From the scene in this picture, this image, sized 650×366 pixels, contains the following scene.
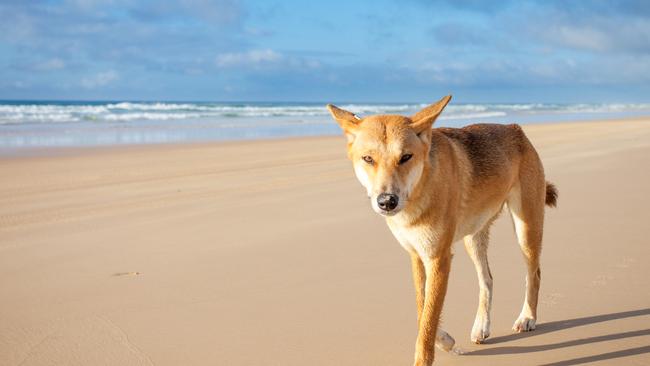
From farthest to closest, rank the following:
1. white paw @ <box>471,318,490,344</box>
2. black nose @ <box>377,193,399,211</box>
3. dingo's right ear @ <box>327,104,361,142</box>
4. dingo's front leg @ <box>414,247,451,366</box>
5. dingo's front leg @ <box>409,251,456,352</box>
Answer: white paw @ <box>471,318,490,344</box> < dingo's front leg @ <box>409,251,456,352</box> < dingo's right ear @ <box>327,104,361,142</box> < dingo's front leg @ <box>414,247,451,366</box> < black nose @ <box>377,193,399,211</box>

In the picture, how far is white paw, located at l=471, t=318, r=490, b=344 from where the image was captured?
13.5 feet

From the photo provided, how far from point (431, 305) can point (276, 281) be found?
1961 mm

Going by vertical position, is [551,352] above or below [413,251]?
below

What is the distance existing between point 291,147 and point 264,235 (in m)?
11.6

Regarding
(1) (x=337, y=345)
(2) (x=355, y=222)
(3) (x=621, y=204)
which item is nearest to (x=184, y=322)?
(1) (x=337, y=345)

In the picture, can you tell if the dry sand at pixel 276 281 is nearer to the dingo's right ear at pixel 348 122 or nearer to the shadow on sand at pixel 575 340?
the shadow on sand at pixel 575 340

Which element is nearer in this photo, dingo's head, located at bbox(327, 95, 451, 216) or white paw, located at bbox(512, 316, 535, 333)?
dingo's head, located at bbox(327, 95, 451, 216)

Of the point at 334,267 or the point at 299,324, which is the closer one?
the point at 299,324

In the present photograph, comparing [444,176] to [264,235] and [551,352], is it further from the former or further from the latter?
[264,235]

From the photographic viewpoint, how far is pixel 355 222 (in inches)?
285

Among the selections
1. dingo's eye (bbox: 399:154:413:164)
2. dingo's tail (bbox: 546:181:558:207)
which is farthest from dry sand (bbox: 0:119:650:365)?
dingo's eye (bbox: 399:154:413:164)

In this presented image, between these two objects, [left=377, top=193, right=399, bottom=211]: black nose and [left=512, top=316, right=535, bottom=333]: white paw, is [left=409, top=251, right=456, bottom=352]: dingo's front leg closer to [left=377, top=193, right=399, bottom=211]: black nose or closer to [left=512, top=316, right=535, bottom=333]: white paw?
[left=512, top=316, right=535, bottom=333]: white paw

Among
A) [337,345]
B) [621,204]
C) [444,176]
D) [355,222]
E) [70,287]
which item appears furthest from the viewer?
[621,204]

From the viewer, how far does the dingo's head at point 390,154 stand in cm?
327
